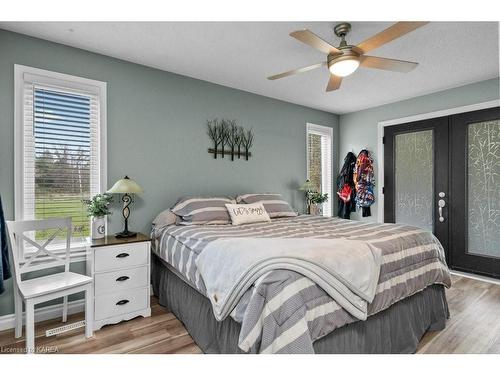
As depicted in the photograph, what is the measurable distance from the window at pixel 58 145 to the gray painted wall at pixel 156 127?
2.7 inches

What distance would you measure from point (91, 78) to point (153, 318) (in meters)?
2.35

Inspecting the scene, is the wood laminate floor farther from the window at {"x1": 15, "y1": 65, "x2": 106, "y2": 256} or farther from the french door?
the french door

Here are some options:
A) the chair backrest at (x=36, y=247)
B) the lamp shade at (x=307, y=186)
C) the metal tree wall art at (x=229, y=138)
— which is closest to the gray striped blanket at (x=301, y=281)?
the chair backrest at (x=36, y=247)

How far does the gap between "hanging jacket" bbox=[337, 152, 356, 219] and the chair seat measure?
13.0 feet

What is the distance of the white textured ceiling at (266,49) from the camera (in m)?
2.28

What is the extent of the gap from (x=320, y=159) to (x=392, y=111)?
4.37ft

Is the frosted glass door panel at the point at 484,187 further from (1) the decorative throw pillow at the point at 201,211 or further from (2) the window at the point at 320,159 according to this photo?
(1) the decorative throw pillow at the point at 201,211

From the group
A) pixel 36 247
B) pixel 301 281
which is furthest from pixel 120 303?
pixel 301 281

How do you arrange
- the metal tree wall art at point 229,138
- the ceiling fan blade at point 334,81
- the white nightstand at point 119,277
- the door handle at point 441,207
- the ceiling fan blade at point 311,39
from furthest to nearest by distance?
1. the door handle at point 441,207
2. the metal tree wall art at point 229,138
3. the ceiling fan blade at point 334,81
4. the white nightstand at point 119,277
5. the ceiling fan blade at point 311,39

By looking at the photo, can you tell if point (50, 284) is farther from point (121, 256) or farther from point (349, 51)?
point (349, 51)

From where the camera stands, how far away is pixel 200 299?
2092mm

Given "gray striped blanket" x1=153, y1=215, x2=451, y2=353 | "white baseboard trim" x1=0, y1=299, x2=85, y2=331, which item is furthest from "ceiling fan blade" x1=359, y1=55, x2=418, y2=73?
"white baseboard trim" x1=0, y1=299, x2=85, y2=331

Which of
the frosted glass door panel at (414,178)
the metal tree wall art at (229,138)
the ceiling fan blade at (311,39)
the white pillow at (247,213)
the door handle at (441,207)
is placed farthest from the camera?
the frosted glass door panel at (414,178)
